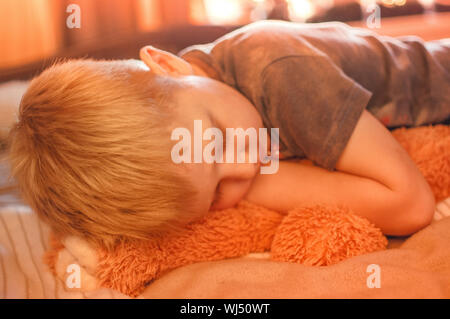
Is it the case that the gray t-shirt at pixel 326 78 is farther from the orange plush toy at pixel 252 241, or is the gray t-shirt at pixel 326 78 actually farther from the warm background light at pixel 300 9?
the warm background light at pixel 300 9

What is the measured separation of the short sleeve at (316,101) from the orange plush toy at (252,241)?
5.1 inches

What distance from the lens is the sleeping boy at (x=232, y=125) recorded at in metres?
0.63

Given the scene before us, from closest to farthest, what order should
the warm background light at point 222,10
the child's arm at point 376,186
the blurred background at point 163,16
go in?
the child's arm at point 376,186, the blurred background at point 163,16, the warm background light at point 222,10

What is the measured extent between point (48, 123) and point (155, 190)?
200 mm

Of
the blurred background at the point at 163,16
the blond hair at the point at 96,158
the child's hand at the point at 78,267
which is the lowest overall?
the child's hand at the point at 78,267

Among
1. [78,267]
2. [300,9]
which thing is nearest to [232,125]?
[78,267]

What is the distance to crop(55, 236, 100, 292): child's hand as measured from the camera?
69cm

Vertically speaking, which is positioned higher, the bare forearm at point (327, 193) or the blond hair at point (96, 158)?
the blond hair at point (96, 158)

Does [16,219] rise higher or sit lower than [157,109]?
lower

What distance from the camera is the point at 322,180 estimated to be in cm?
86

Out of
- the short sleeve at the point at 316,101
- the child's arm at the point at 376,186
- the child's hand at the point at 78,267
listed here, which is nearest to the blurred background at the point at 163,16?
the short sleeve at the point at 316,101

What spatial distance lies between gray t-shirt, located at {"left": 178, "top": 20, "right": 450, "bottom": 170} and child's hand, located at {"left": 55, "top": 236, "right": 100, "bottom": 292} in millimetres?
466
